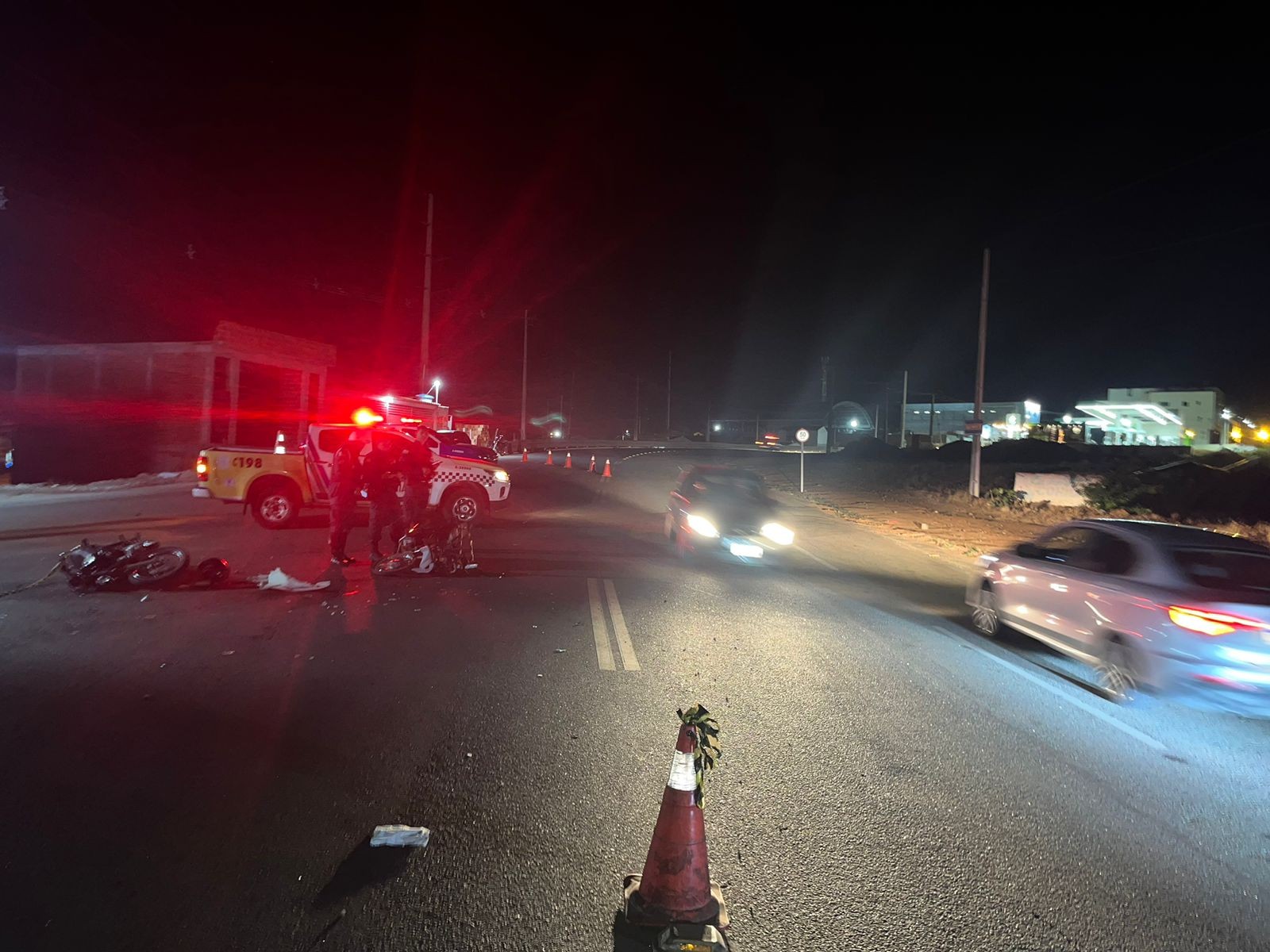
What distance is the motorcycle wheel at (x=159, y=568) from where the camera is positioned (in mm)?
9656

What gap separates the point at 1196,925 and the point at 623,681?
4057mm

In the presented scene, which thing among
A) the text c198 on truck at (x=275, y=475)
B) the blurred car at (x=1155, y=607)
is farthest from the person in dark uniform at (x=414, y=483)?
the blurred car at (x=1155, y=607)

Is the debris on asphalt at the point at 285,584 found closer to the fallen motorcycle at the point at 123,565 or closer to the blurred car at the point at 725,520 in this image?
the fallen motorcycle at the point at 123,565

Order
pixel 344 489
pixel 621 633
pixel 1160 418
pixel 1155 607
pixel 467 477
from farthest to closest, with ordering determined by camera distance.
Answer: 1. pixel 1160 418
2. pixel 467 477
3. pixel 344 489
4. pixel 621 633
5. pixel 1155 607

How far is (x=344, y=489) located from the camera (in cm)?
1104

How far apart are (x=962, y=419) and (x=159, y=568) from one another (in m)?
95.9

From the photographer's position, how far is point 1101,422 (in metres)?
70.4

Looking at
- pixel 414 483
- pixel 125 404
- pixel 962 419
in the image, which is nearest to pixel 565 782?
pixel 414 483

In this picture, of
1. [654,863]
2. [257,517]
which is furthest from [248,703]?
[257,517]

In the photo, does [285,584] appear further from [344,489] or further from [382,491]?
[382,491]

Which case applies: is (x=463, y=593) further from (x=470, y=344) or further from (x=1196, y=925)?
(x=470, y=344)

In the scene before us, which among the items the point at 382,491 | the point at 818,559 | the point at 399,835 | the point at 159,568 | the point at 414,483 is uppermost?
the point at 414,483

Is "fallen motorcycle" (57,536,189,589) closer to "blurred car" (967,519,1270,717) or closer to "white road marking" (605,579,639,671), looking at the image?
"white road marking" (605,579,639,671)

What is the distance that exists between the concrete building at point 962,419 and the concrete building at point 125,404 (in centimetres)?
4844
